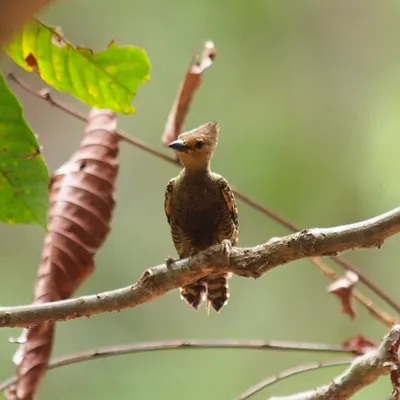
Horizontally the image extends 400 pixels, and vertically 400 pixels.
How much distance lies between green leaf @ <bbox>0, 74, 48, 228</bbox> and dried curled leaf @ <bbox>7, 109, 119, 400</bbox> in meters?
0.38

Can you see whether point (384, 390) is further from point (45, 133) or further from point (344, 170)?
point (45, 133)

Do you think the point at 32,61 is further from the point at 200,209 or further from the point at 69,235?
the point at 200,209

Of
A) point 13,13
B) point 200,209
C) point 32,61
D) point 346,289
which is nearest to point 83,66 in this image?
point 32,61

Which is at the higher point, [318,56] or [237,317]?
[318,56]

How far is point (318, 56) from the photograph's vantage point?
3281mm

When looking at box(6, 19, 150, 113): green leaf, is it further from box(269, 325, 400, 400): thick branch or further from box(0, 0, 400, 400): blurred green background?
box(0, 0, 400, 400): blurred green background

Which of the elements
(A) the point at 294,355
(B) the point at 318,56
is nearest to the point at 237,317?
(A) the point at 294,355

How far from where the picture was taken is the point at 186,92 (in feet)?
5.50

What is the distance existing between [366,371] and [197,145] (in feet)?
2.30

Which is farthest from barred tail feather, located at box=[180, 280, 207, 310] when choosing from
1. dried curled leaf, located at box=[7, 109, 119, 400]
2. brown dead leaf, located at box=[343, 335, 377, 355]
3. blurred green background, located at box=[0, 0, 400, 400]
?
blurred green background, located at box=[0, 0, 400, 400]

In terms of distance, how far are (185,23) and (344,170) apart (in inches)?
37.9

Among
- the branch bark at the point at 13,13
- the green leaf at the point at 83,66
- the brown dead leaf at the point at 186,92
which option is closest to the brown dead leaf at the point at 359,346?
the brown dead leaf at the point at 186,92

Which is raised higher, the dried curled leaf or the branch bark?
the dried curled leaf

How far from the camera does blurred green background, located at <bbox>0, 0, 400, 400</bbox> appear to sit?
2.97 m
